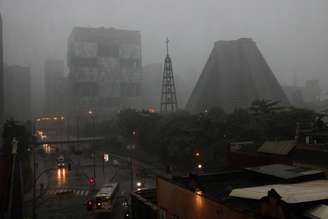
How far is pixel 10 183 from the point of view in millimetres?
28062

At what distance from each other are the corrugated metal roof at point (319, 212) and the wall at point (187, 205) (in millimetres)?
1759

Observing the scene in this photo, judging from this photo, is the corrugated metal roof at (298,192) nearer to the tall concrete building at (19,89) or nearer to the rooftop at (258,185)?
the rooftop at (258,185)

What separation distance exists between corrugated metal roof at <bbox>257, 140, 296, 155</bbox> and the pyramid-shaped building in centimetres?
6705

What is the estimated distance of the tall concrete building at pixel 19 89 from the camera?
141 meters

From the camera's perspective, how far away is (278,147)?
2622cm

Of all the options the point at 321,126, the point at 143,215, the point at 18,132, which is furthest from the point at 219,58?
the point at 143,215

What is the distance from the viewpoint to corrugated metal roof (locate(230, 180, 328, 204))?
11.1 meters

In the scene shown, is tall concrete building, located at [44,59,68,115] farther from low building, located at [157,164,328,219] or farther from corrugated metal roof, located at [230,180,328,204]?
corrugated metal roof, located at [230,180,328,204]

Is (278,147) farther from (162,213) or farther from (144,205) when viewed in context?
(162,213)

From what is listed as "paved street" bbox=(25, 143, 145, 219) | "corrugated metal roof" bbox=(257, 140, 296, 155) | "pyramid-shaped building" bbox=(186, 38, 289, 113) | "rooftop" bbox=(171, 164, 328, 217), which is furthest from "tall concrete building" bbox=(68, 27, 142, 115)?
"rooftop" bbox=(171, 164, 328, 217)

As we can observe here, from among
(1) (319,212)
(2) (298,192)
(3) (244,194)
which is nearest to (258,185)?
(3) (244,194)

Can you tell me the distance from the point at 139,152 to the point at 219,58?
2171 inches

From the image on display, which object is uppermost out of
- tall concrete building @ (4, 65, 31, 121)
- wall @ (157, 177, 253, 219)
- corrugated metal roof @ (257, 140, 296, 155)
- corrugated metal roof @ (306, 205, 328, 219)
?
tall concrete building @ (4, 65, 31, 121)

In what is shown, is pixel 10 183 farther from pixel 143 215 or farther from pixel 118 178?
pixel 118 178
